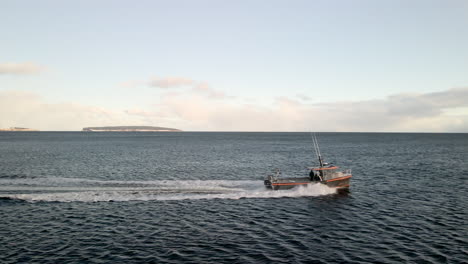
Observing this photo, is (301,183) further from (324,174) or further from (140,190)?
(140,190)

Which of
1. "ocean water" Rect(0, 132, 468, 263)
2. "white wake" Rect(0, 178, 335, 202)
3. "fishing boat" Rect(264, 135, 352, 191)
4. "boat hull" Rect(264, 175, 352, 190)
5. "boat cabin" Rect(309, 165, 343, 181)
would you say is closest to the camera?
"ocean water" Rect(0, 132, 468, 263)

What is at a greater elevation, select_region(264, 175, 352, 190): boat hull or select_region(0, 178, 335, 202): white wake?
select_region(264, 175, 352, 190): boat hull

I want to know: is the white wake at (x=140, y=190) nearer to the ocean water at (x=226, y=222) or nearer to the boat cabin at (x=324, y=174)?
the ocean water at (x=226, y=222)

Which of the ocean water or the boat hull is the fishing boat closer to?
the boat hull

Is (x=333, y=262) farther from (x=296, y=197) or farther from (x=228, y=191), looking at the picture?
(x=228, y=191)

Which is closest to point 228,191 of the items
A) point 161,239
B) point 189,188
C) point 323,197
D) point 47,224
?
point 189,188

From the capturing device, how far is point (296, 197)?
3438cm

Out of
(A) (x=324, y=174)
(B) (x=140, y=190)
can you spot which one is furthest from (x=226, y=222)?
(A) (x=324, y=174)

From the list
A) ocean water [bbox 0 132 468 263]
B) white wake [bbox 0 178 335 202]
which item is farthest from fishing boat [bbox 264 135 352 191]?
ocean water [bbox 0 132 468 263]

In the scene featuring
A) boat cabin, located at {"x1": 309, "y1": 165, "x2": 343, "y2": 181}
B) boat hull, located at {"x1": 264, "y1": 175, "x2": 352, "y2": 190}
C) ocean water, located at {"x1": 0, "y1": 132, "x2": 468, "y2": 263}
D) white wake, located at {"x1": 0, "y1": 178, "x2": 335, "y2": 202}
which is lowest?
ocean water, located at {"x1": 0, "y1": 132, "x2": 468, "y2": 263}

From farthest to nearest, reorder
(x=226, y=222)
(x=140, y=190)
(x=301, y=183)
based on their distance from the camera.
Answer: (x=140, y=190)
(x=301, y=183)
(x=226, y=222)

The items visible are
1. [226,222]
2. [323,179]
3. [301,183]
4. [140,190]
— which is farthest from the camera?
[323,179]

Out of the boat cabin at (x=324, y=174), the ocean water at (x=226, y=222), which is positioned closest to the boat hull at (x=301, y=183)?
the boat cabin at (x=324, y=174)

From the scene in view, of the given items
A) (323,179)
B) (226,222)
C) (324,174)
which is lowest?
(226,222)
